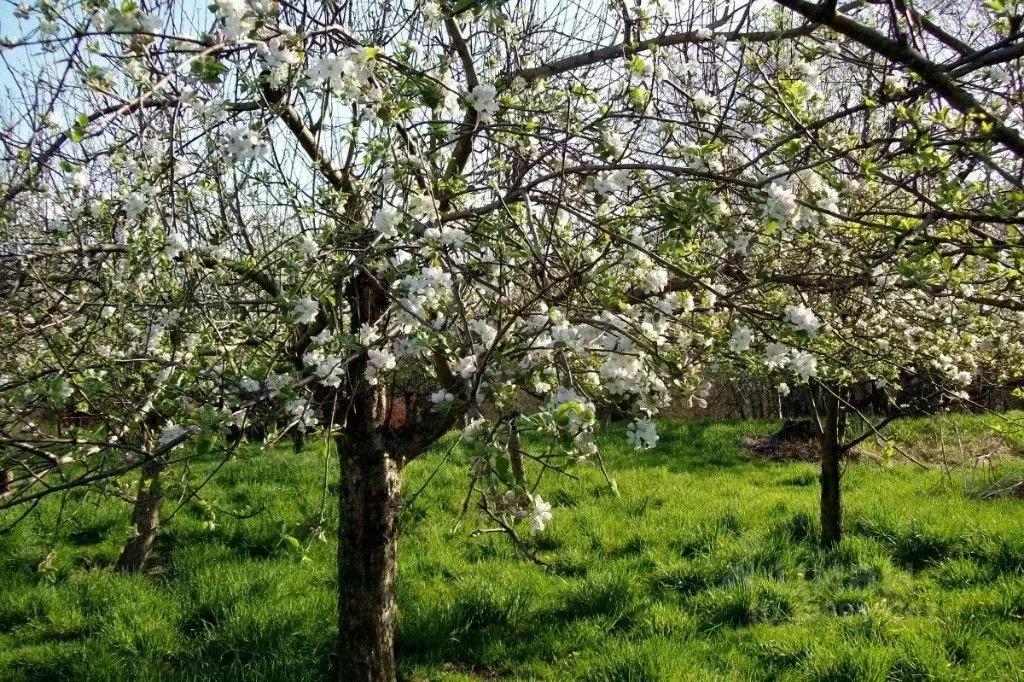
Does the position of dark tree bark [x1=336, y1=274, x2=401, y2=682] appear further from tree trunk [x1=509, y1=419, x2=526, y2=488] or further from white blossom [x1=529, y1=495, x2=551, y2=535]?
tree trunk [x1=509, y1=419, x2=526, y2=488]

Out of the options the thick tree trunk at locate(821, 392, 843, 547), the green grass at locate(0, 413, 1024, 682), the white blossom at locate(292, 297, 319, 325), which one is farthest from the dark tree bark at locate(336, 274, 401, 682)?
the thick tree trunk at locate(821, 392, 843, 547)

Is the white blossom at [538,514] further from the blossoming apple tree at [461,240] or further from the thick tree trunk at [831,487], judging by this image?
the thick tree trunk at [831,487]

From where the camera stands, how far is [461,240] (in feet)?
7.33

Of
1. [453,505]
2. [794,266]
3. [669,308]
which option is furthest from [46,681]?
→ [794,266]

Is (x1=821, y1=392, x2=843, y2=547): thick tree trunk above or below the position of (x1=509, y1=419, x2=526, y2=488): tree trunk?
below

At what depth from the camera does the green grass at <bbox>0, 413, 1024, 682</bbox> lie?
4.51 m

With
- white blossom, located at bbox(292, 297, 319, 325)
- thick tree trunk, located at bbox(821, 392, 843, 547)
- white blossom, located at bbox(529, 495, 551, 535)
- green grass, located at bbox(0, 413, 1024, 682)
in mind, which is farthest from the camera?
thick tree trunk, located at bbox(821, 392, 843, 547)

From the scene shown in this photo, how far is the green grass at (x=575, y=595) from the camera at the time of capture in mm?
4512

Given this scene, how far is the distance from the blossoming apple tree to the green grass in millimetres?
673

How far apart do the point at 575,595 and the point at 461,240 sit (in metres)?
3.84

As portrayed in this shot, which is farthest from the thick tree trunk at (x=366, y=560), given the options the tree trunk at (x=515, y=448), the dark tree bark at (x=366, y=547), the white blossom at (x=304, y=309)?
the tree trunk at (x=515, y=448)

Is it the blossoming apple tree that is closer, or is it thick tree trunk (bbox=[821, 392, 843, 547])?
the blossoming apple tree

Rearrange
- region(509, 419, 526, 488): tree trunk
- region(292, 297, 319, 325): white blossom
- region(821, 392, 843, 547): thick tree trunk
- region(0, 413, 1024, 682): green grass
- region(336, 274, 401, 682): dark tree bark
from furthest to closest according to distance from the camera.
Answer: region(821, 392, 843, 547): thick tree trunk → region(0, 413, 1024, 682): green grass → region(336, 274, 401, 682): dark tree bark → region(292, 297, 319, 325): white blossom → region(509, 419, 526, 488): tree trunk

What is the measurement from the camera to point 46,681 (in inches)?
181
